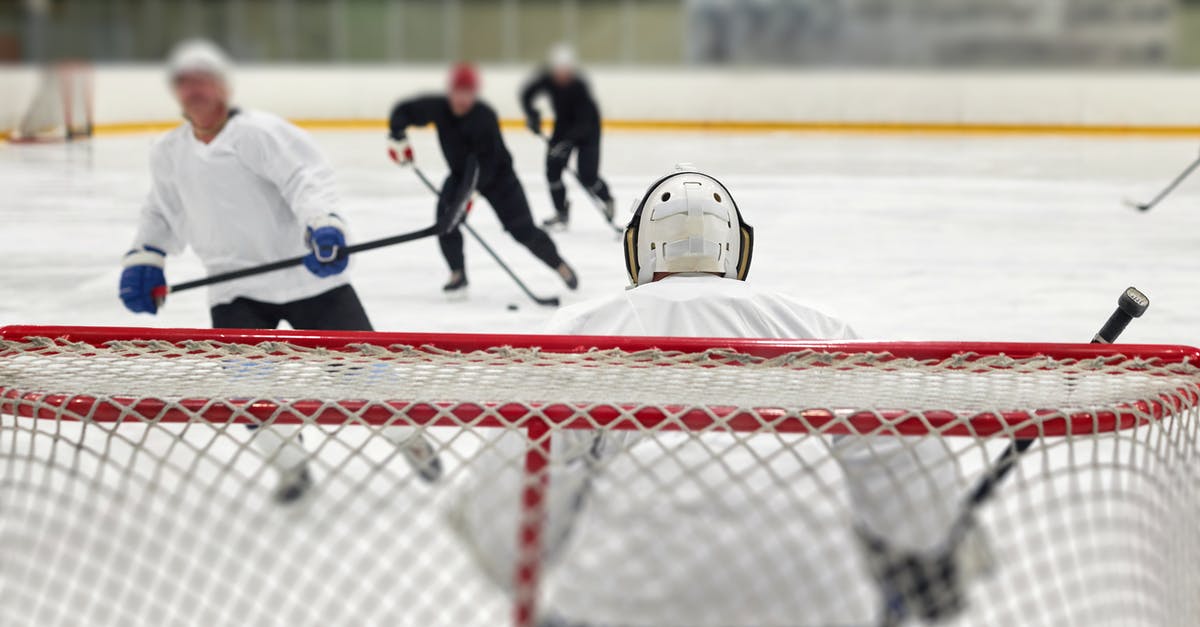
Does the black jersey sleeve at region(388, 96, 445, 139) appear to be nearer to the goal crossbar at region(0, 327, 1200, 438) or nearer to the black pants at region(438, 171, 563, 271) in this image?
the black pants at region(438, 171, 563, 271)

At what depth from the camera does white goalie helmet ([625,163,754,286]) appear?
1.57m

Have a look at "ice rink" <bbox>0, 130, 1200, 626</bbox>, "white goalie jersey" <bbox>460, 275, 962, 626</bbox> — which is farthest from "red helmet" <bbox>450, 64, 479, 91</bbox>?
"white goalie jersey" <bbox>460, 275, 962, 626</bbox>

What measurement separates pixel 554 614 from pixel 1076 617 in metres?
0.52

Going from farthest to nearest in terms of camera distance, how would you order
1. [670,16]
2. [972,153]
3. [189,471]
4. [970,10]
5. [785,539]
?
[670,16] < [970,10] < [972,153] < [189,471] < [785,539]

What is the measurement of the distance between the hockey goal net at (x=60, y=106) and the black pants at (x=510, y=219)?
8541 millimetres

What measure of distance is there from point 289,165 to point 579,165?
407 cm

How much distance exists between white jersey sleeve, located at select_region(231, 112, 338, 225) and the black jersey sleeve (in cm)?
214

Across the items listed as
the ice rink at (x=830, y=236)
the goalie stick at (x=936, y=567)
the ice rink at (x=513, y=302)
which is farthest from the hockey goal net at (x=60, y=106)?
the goalie stick at (x=936, y=567)

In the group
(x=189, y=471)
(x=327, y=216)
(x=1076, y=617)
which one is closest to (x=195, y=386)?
(x=189, y=471)

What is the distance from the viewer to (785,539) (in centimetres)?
117

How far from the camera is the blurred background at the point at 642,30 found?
13.1m

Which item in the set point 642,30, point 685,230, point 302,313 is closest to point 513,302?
point 302,313

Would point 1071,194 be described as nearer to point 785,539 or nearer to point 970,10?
point 970,10

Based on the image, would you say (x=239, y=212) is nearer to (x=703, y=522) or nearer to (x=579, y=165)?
(x=703, y=522)
